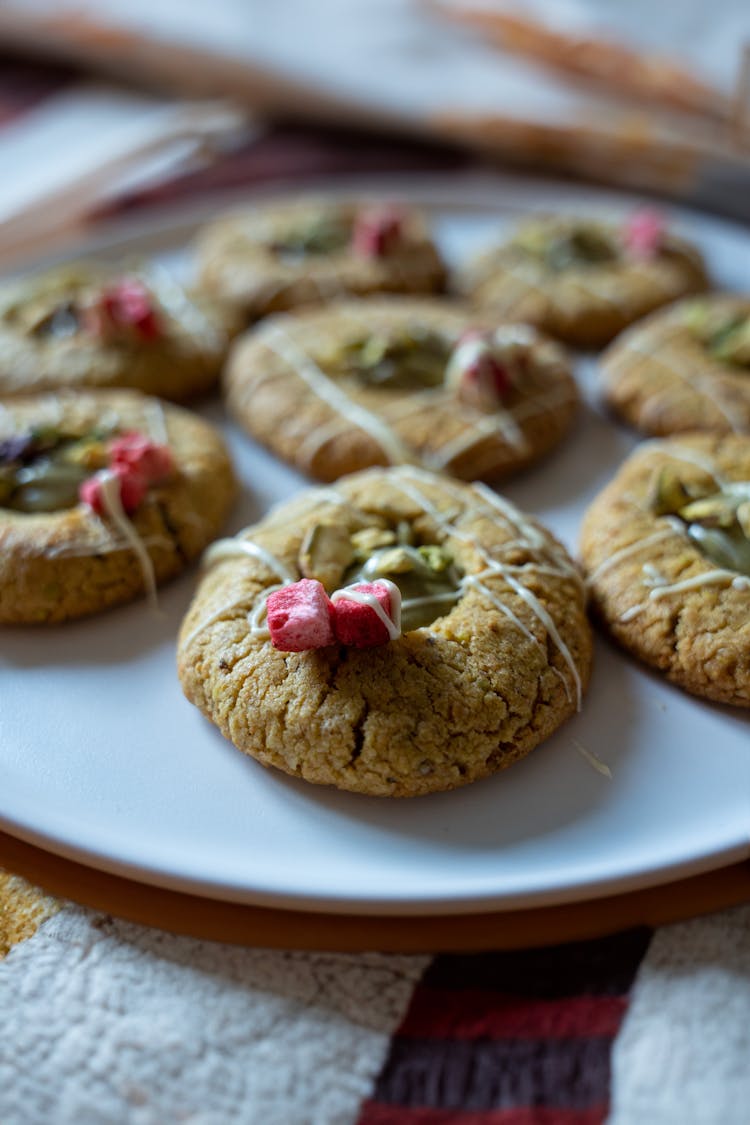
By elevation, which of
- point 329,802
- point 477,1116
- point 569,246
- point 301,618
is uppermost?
point 569,246

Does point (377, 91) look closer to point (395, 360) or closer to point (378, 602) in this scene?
point (395, 360)

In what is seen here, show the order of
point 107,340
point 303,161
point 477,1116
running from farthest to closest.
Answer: point 303,161, point 107,340, point 477,1116

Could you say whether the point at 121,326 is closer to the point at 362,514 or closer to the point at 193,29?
the point at 362,514

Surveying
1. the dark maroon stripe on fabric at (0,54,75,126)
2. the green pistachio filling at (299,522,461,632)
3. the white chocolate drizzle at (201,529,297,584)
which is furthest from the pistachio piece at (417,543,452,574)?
the dark maroon stripe on fabric at (0,54,75,126)

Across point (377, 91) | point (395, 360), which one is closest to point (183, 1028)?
point (395, 360)

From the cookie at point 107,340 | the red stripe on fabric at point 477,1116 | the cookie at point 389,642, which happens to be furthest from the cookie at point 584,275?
the red stripe on fabric at point 477,1116

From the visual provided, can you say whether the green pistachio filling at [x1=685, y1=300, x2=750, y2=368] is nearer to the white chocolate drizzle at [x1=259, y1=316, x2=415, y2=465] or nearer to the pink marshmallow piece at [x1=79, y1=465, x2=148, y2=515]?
the white chocolate drizzle at [x1=259, y1=316, x2=415, y2=465]
